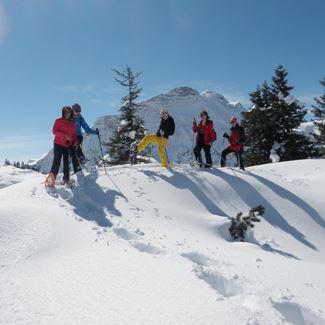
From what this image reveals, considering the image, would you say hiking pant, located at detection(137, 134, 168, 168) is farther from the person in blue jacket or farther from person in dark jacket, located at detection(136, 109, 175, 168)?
the person in blue jacket

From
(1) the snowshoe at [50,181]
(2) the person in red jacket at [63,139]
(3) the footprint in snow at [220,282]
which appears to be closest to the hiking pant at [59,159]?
(2) the person in red jacket at [63,139]

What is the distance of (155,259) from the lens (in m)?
6.52

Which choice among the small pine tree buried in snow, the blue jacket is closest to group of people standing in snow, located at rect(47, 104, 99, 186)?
the blue jacket

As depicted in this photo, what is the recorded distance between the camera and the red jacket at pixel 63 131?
1142cm

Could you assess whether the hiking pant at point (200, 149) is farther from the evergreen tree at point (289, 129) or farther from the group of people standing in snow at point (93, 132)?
the evergreen tree at point (289, 129)

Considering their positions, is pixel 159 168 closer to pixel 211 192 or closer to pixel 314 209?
pixel 211 192

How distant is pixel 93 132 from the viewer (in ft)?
43.9

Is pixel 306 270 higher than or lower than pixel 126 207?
lower

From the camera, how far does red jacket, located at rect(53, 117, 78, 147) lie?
37.5 ft

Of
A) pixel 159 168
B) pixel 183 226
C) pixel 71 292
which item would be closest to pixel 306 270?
pixel 183 226

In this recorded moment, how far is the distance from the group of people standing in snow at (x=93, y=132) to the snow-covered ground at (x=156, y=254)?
0.86m

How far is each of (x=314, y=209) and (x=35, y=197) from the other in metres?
8.91

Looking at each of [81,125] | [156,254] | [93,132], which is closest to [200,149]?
[93,132]

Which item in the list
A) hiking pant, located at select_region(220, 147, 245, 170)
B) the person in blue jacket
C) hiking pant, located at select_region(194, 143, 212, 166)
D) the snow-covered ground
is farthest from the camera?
hiking pant, located at select_region(220, 147, 245, 170)
